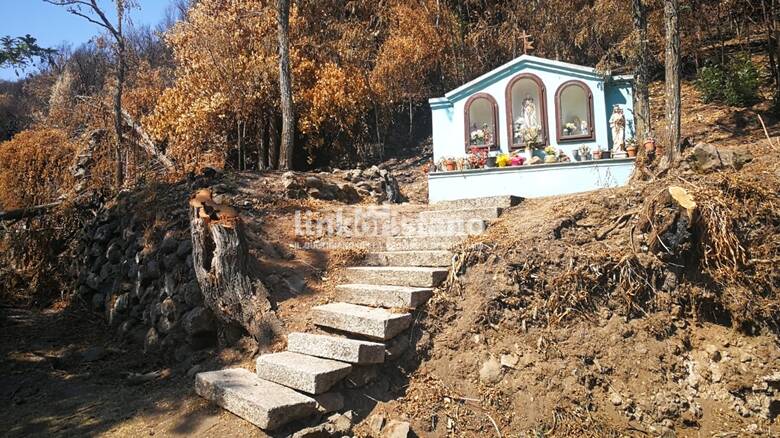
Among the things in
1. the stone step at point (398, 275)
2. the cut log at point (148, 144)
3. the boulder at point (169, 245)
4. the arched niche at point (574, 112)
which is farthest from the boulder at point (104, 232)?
the arched niche at point (574, 112)

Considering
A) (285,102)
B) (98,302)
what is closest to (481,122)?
(285,102)

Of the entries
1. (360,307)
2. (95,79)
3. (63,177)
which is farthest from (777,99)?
(95,79)

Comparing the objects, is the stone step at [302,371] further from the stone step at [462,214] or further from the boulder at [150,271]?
the boulder at [150,271]

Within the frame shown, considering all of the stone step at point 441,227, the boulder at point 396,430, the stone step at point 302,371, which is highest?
the stone step at point 441,227

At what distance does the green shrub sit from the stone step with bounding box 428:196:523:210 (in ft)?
26.2

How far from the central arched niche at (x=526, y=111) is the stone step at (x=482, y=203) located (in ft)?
11.6

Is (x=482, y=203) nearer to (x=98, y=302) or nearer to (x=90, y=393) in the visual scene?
(x=90, y=393)

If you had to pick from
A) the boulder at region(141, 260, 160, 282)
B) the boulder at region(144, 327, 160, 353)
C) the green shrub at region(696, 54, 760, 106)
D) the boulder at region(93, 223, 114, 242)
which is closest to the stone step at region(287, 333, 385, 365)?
the boulder at region(144, 327, 160, 353)

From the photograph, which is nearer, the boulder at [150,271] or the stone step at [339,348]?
the stone step at [339,348]

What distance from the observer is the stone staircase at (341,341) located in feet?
10.9

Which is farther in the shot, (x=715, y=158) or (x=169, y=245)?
(x=169, y=245)

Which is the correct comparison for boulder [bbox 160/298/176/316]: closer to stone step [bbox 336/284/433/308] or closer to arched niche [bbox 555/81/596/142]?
stone step [bbox 336/284/433/308]

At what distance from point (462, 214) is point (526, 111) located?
196 inches

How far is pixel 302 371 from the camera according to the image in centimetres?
341
